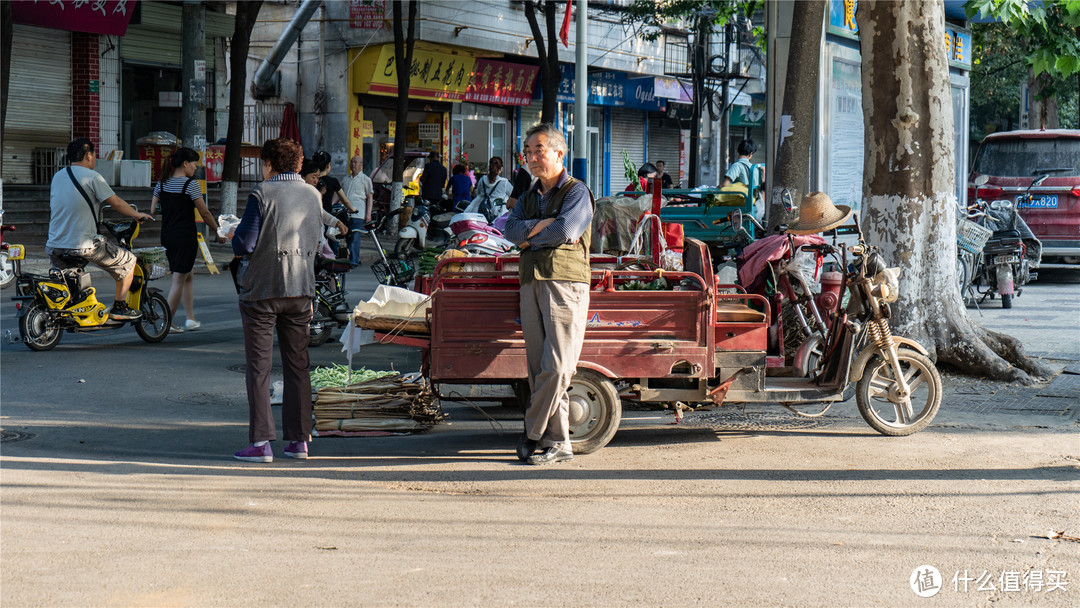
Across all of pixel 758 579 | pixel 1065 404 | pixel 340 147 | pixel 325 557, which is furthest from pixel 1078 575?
pixel 340 147

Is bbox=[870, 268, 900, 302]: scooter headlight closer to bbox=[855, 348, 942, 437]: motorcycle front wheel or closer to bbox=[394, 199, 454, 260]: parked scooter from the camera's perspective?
bbox=[855, 348, 942, 437]: motorcycle front wheel

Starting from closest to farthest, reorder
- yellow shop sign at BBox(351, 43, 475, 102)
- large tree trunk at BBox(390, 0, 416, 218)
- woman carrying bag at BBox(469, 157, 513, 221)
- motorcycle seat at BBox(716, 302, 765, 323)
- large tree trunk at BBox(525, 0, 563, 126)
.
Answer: motorcycle seat at BBox(716, 302, 765, 323) → woman carrying bag at BBox(469, 157, 513, 221) → large tree trunk at BBox(390, 0, 416, 218) → large tree trunk at BBox(525, 0, 563, 126) → yellow shop sign at BBox(351, 43, 475, 102)

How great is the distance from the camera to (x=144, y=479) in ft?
19.5

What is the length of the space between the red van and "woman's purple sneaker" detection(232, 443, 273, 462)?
42.7ft

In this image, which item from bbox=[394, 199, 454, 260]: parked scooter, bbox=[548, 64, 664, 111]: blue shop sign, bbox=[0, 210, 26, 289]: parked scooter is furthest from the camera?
bbox=[548, 64, 664, 111]: blue shop sign

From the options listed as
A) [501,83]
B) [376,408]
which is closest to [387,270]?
[376,408]

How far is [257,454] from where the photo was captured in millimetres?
6344

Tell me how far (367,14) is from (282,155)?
20.6m

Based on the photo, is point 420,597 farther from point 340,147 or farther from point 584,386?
point 340,147

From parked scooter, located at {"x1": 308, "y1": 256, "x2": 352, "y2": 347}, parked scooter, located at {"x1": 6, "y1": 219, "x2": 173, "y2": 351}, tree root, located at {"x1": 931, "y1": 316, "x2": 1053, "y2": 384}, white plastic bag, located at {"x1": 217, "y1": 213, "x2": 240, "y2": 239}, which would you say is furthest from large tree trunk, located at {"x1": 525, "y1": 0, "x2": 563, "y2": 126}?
tree root, located at {"x1": 931, "y1": 316, "x2": 1053, "y2": 384}

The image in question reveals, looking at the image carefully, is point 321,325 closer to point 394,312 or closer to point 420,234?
point 420,234

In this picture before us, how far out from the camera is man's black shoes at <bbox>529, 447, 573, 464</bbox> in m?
6.29

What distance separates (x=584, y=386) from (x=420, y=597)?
2.55 meters

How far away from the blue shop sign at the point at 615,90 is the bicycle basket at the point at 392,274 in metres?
20.2
